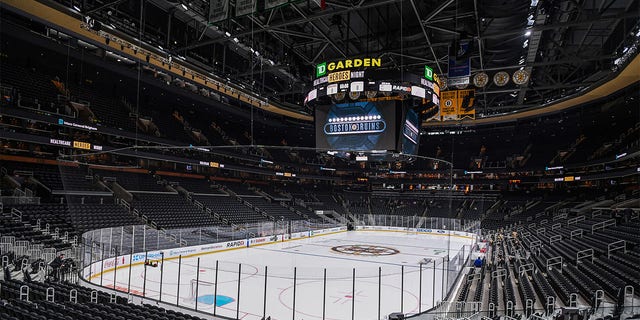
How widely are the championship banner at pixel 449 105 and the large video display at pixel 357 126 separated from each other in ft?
14.9

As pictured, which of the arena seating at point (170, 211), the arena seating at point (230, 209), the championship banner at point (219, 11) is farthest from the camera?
the arena seating at point (230, 209)

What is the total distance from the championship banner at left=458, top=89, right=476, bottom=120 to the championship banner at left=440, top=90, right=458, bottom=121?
0.20 metres

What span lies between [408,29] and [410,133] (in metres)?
7.17

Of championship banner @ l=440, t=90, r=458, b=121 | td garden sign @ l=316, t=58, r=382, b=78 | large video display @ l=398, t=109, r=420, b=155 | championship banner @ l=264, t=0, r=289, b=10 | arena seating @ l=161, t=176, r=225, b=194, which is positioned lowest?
arena seating @ l=161, t=176, r=225, b=194

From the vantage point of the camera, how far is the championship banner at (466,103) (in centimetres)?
1845

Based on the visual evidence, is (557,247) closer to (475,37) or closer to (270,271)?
(475,37)

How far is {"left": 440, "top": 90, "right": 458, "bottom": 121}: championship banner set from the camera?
62.2 ft

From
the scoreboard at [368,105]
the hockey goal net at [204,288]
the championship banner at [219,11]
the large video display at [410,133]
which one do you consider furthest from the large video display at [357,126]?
the hockey goal net at [204,288]

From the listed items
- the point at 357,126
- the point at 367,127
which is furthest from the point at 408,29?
the point at 367,127

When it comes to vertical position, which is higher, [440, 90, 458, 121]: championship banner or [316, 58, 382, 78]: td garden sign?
[316, 58, 382, 78]: td garden sign

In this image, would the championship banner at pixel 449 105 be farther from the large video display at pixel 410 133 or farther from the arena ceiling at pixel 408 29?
the arena ceiling at pixel 408 29

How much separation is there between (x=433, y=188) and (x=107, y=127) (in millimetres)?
37162

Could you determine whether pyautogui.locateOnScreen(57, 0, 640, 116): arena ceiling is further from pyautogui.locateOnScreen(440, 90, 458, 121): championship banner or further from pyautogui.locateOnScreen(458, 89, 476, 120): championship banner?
pyautogui.locateOnScreen(440, 90, 458, 121): championship banner

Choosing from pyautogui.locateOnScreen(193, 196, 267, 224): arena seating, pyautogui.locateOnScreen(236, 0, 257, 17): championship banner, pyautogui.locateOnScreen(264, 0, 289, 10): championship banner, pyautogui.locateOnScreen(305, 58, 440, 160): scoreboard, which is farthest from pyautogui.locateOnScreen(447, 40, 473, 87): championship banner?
pyautogui.locateOnScreen(193, 196, 267, 224): arena seating
